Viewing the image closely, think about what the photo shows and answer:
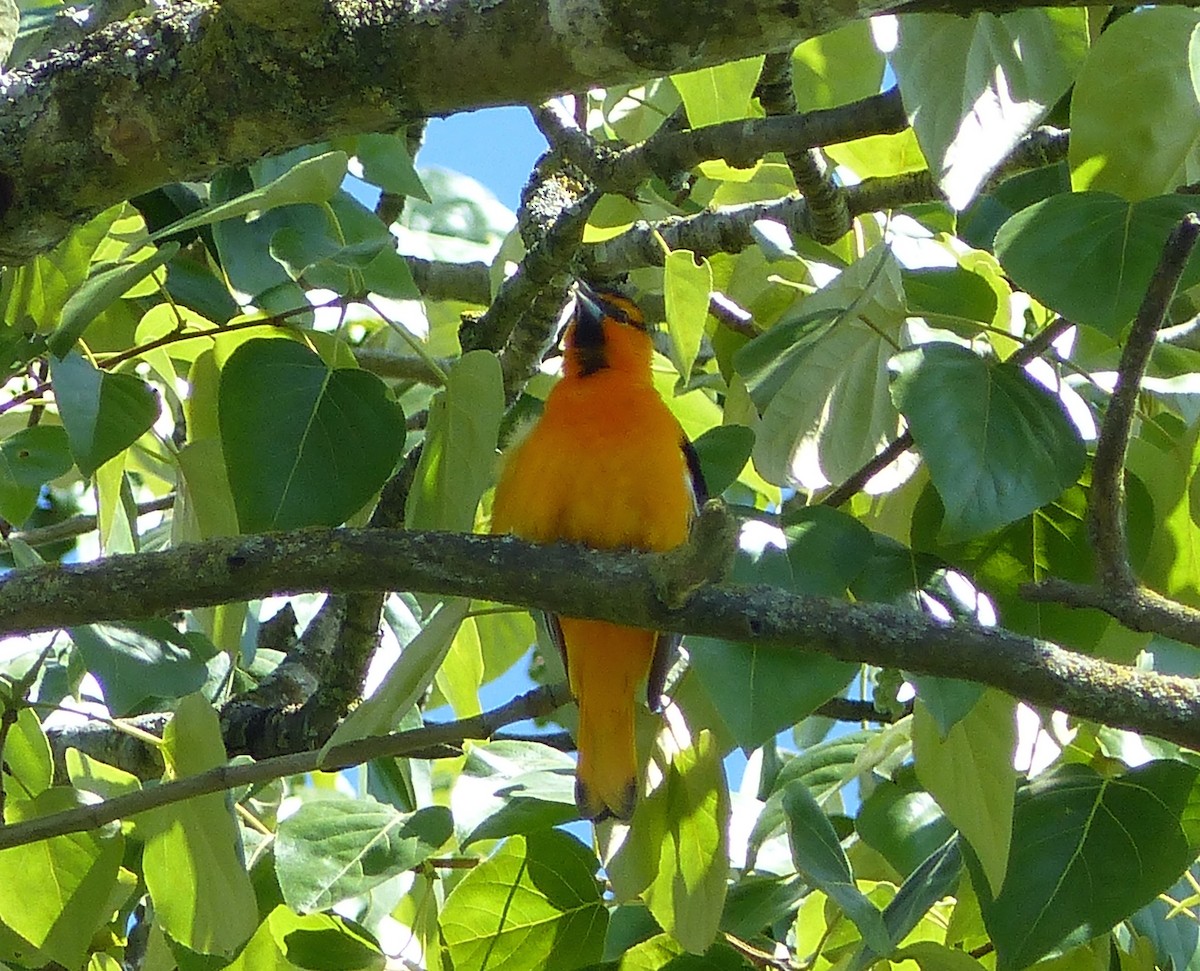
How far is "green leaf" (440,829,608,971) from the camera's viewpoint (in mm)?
2037

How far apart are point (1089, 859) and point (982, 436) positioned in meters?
0.58

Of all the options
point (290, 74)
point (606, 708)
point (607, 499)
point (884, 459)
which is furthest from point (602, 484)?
point (290, 74)

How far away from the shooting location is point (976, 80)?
165 cm

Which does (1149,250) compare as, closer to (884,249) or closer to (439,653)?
(884,249)

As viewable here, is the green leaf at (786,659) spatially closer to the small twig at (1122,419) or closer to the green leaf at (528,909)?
the small twig at (1122,419)

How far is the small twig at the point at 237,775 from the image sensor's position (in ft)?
5.82

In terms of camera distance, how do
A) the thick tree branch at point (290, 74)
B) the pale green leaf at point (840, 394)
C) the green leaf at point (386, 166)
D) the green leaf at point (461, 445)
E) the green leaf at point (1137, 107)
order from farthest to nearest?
1. the green leaf at point (386, 166)
2. the pale green leaf at point (840, 394)
3. the green leaf at point (461, 445)
4. the green leaf at point (1137, 107)
5. the thick tree branch at point (290, 74)

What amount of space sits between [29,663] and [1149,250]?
90.5 inches

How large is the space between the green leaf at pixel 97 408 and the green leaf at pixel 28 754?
49 cm

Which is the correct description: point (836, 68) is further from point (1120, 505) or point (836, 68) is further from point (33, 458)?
point (33, 458)

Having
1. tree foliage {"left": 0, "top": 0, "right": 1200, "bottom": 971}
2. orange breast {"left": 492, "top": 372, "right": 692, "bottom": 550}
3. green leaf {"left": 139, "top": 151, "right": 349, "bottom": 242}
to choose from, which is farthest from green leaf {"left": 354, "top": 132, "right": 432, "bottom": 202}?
orange breast {"left": 492, "top": 372, "right": 692, "bottom": 550}

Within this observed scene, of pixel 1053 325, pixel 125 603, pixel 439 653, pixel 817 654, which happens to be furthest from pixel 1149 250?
pixel 125 603

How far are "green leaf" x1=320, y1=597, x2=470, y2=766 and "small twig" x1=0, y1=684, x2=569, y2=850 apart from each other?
0.6 inches

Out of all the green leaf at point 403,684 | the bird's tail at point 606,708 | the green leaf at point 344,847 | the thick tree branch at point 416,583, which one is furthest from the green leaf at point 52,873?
the bird's tail at point 606,708
